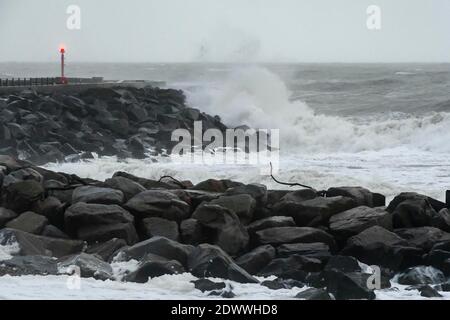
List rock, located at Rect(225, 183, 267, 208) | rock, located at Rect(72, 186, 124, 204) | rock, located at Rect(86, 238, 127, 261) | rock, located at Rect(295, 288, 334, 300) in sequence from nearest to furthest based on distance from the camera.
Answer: rock, located at Rect(295, 288, 334, 300), rock, located at Rect(86, 238, 127, 261), rock, located at Rect(72, 186, 124, 204), rock, located at Rect(225, 183, 267, 208)

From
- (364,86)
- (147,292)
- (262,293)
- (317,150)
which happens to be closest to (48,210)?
(147,292)

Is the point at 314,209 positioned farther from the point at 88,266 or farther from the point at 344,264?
the point at 88,266

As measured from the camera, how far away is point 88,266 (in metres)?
6.07

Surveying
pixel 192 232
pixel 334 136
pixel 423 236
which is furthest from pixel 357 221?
pixel 334 136

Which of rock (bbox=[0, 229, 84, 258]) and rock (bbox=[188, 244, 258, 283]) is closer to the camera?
rock (bbox=[188, 244, 258, 283])

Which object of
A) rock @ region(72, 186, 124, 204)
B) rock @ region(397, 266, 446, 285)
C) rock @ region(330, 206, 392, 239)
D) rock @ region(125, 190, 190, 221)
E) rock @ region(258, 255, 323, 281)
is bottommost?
rock @ region(397, 266, 446, 285)

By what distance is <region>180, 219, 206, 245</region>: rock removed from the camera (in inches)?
282

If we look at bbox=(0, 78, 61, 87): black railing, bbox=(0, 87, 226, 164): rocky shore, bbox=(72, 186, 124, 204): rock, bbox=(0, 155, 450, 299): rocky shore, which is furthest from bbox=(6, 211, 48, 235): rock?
bbox=(0, 78, 61, 87): black railing

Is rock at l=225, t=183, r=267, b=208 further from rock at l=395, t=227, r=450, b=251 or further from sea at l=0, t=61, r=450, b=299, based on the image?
sea at l=0, t=61, r=450, b=299

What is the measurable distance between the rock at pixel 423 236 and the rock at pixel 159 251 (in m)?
2.37

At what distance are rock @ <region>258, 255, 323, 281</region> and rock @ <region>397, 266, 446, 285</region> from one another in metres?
0.79

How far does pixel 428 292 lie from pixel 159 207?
3.08m

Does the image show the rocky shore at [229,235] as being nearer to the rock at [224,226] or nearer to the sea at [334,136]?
the rock at [224,226]
